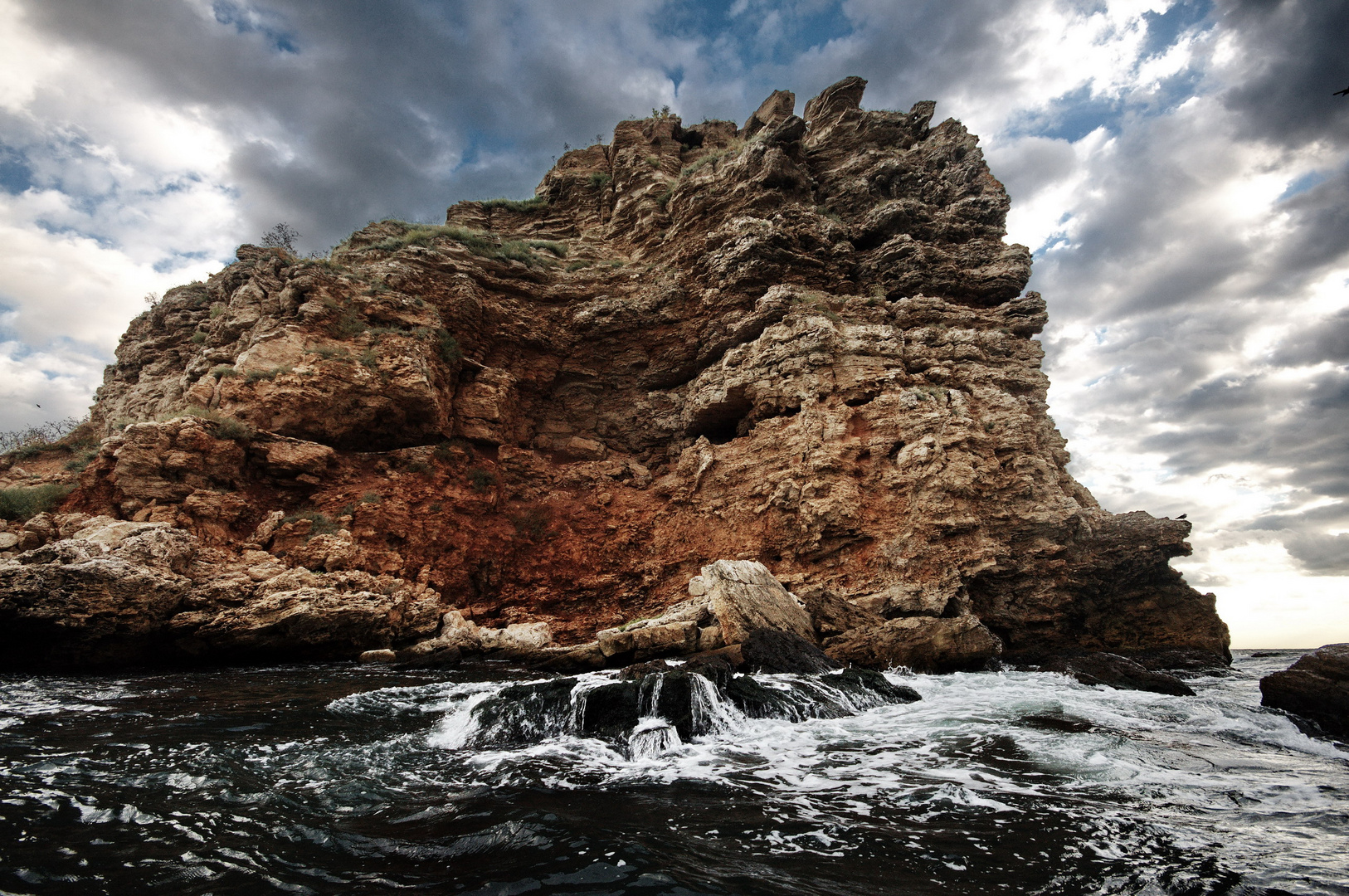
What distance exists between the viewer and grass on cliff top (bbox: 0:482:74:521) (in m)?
12.4

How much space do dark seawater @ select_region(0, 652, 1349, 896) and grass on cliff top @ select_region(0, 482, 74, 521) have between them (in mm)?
7528

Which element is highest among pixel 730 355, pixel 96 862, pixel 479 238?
pixel 479 238

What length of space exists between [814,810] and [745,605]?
711 cm

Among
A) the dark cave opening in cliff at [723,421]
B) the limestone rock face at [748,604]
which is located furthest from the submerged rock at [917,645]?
the dark cave opening in cliff at [723,421]

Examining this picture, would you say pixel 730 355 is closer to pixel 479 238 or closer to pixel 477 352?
pixel 477 352

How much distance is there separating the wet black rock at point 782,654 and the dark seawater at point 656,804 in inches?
102

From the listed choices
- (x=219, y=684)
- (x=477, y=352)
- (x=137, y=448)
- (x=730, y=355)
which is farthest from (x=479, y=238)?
(x=219, y=684)

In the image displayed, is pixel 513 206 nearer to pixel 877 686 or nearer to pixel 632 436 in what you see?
pixel 632 436

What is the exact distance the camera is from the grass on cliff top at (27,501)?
12383mm

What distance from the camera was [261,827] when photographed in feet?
11.8

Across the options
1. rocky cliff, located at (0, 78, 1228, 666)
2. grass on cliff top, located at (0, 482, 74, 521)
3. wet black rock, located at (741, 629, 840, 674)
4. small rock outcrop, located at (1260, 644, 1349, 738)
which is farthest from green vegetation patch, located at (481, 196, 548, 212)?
small rock outcrop, located at (1260, 644, 1349, 738)

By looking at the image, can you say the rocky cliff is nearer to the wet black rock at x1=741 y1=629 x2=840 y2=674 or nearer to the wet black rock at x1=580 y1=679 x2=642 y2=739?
the wet black rock at x1=741 y1=629 x2=840 y2=674

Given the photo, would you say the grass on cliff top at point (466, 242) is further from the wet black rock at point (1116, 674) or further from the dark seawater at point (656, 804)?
the wet black rock at point (1116, 674)

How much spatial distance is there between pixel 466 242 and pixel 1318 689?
84.7ft
